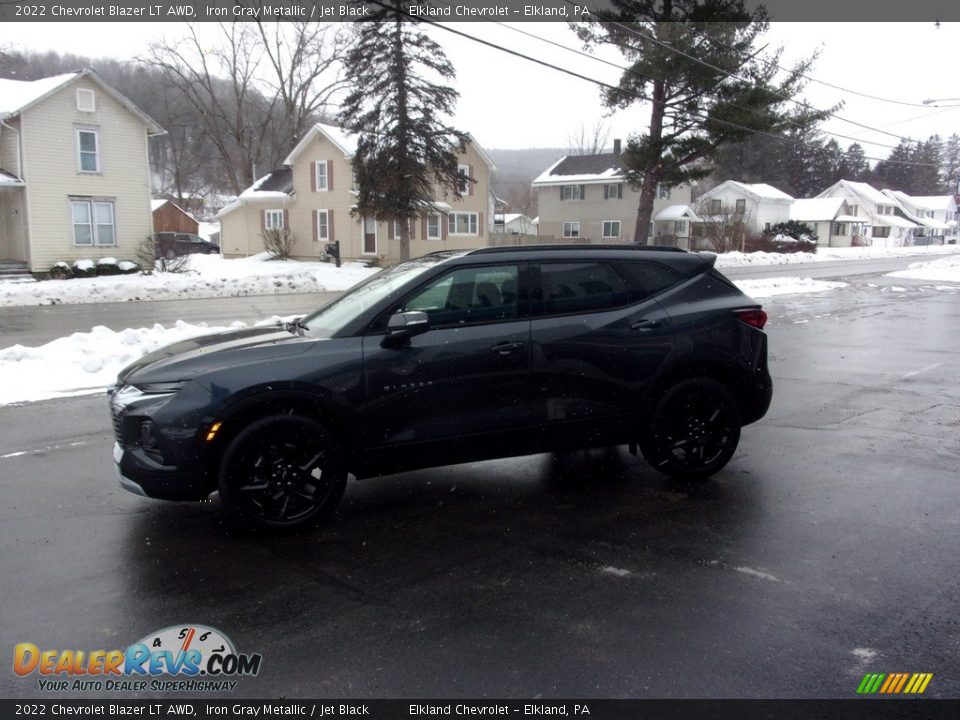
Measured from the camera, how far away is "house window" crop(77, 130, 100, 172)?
100 feet

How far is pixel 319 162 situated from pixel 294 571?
39306 mm

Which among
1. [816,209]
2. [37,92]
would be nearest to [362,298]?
[37,92]

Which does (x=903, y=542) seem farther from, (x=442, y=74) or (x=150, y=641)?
(x=442, y=74)

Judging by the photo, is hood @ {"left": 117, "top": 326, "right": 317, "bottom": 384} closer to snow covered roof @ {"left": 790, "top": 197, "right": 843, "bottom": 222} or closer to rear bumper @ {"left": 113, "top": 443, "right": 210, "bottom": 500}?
rear bumper @ {"left": 113, "top": 443, "right": 210, "bottom": 500}

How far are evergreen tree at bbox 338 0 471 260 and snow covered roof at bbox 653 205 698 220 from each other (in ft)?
94.9

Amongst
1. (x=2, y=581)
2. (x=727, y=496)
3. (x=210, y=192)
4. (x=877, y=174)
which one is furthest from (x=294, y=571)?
(x=877, y=174)

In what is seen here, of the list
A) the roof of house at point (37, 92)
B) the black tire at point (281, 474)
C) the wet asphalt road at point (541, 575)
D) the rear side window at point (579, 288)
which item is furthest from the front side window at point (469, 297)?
the roof of house at point (37, 92)

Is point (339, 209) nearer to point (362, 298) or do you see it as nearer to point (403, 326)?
point (362, 298)

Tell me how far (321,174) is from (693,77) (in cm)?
2110

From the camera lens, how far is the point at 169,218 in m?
63.3

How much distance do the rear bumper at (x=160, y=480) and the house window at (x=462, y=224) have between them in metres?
37.5

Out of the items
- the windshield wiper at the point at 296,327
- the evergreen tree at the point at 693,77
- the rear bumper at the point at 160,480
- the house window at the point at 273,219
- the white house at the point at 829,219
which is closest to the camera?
the rear bumper at the point at 160,480

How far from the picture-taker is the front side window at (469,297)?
201 inches

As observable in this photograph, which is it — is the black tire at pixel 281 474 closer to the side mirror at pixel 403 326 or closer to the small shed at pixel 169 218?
the side mirror at pixel 403 326
